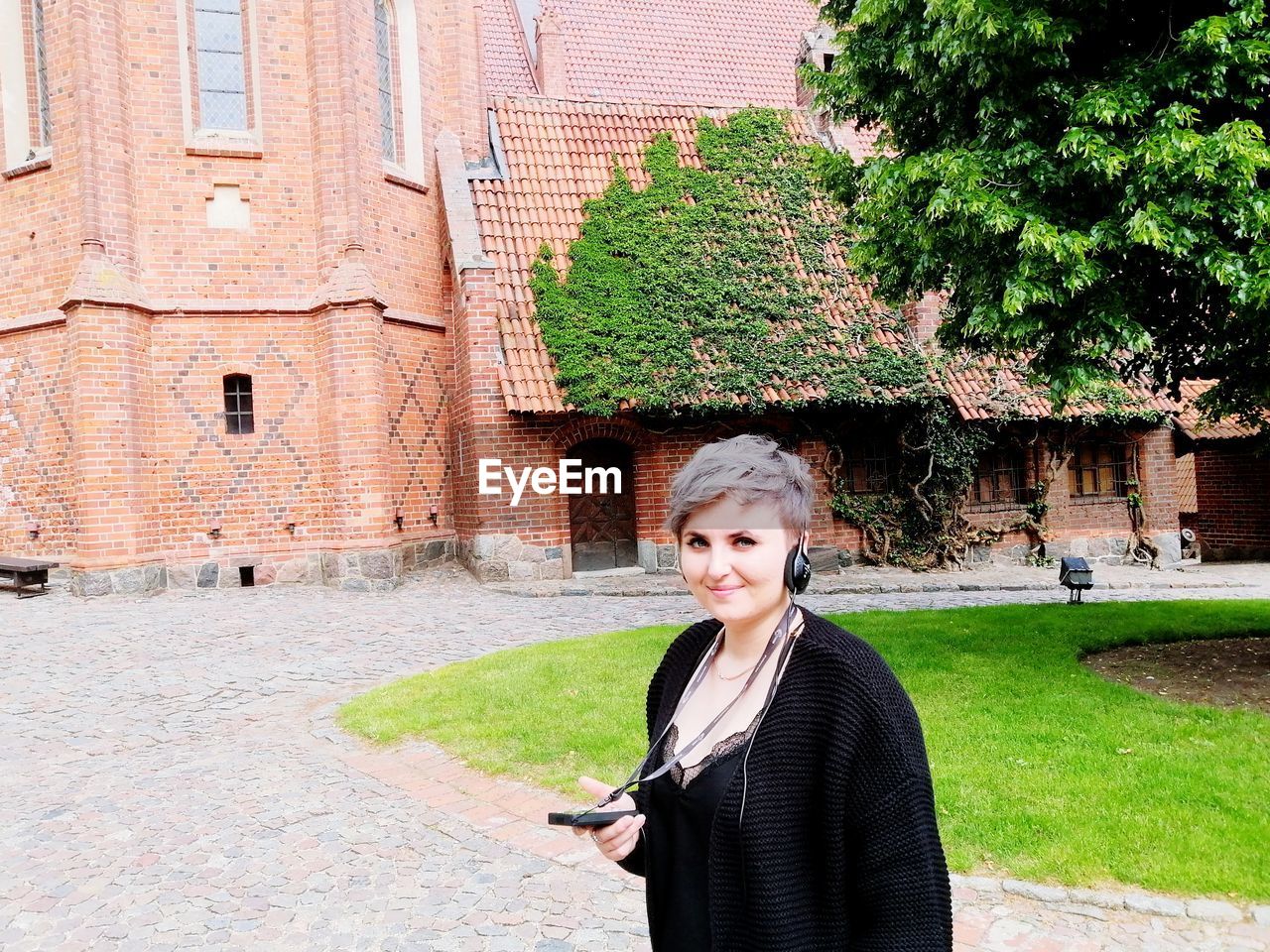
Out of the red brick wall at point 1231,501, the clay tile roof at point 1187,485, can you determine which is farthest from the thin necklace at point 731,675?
the clay tile roof at point 1187,485

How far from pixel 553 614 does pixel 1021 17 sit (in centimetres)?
816

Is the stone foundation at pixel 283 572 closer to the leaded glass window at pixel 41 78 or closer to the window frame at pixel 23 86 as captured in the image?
the window frame at pixel 23 86

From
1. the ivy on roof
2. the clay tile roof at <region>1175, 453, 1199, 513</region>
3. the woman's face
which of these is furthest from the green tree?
the clay tile roof at <region>1175, 453, 1199, 513</region>

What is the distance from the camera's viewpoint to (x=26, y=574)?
489 inches

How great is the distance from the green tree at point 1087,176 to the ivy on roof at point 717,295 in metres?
7.33

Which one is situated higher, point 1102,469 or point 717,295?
point 717,295

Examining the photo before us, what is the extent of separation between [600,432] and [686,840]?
506 inches

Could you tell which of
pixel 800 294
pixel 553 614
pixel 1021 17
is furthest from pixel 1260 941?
pixel 800 294

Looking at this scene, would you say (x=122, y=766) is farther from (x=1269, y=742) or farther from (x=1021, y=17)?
(x=1021, y=17)

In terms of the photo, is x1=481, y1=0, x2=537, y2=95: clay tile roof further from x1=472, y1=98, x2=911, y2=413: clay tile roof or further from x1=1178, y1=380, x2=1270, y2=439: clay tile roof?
x1=1178, y1=380, x2=1270, y2=439: clay tile roof

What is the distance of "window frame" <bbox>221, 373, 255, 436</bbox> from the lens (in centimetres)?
1366

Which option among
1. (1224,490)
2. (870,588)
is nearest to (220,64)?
(870,588)

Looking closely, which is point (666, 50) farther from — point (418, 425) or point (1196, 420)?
point (1196, 420)

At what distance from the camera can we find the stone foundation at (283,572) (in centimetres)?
1276
